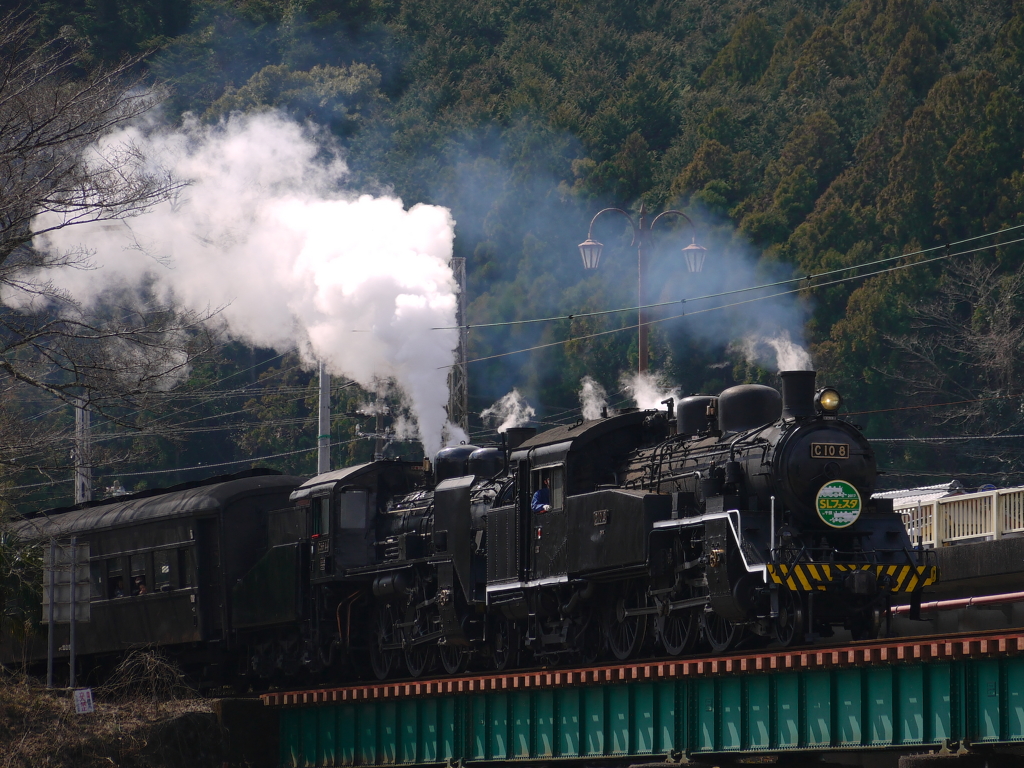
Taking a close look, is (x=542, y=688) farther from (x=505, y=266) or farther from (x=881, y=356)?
(x=505, y=266)

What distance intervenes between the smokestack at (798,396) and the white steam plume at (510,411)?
4422cm

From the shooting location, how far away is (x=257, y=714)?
24312 millimetres

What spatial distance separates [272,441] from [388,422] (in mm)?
7752

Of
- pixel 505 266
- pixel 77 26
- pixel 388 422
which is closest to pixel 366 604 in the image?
pixel 388 422

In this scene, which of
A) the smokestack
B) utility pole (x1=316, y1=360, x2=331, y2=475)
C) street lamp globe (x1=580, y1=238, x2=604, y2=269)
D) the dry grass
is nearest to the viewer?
the smokestack

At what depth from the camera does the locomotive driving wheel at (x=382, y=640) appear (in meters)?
24.1

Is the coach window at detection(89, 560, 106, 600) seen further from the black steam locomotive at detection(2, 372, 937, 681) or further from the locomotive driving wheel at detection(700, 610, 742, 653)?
the locomotive driving wheel at detection(700, 610, 742, 653)

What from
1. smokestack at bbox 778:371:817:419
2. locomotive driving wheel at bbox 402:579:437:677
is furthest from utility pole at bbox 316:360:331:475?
smokestack at bbox 778:371:817:419

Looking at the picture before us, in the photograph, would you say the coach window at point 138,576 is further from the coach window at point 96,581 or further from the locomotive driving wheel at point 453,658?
the locomotive driving wheel at point 453,658

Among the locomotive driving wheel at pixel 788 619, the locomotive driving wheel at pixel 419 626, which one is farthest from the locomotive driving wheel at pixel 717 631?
the locomotive driving wheel at pixel 419 626

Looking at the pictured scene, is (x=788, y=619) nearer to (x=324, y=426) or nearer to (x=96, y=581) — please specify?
(x=96, y=581)

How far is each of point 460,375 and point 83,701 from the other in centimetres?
1348

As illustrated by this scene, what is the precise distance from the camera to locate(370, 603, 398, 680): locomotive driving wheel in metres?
24.1

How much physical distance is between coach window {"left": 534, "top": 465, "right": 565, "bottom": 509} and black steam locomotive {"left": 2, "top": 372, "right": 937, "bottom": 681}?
0.04 metres
